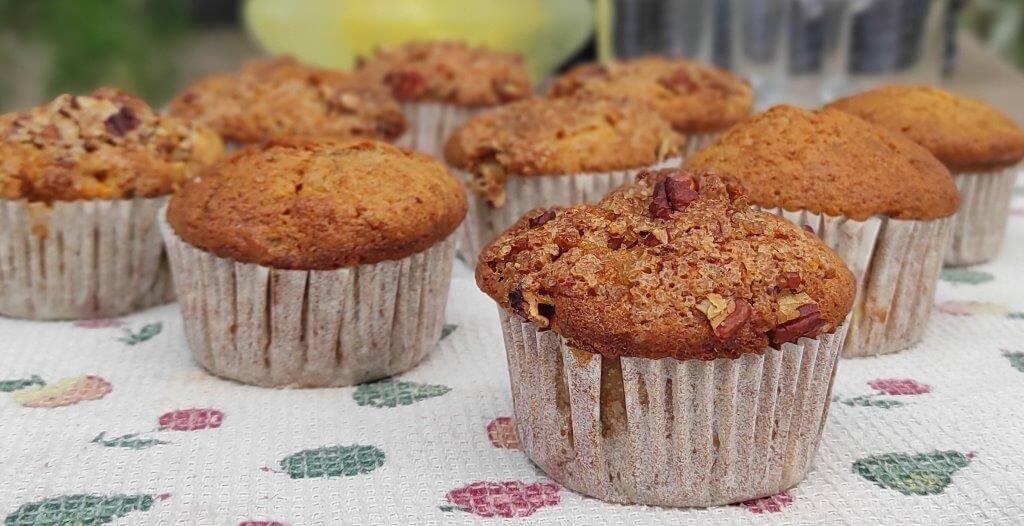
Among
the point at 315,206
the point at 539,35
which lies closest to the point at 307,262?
the point at 315,206

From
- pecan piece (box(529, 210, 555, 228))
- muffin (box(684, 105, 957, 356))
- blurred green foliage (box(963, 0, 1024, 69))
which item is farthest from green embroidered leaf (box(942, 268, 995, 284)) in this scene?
blurred green foliage (box(963, 0, 1024, 69))

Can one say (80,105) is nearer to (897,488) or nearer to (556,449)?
(556,449)

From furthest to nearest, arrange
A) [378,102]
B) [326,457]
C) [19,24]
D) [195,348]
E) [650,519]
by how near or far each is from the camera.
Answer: [19,24] < [378,102] < [195,348] < [326,457] < [650,519]

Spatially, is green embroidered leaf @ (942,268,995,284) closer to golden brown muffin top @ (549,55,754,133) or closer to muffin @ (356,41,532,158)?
golden brown muffin top @ (549,55,754,133)

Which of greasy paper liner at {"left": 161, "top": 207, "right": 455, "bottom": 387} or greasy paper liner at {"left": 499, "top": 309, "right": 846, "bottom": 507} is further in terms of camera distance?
greasy paper liner at {"left": 161, "top": 207, "right": 455, "bottom": 387}

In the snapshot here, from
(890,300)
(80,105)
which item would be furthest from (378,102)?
(890,300)

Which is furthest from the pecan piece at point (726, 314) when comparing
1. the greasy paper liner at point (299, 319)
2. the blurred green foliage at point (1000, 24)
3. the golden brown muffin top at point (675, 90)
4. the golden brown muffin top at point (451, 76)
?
the blurred green foliage at point (1000, 24)
